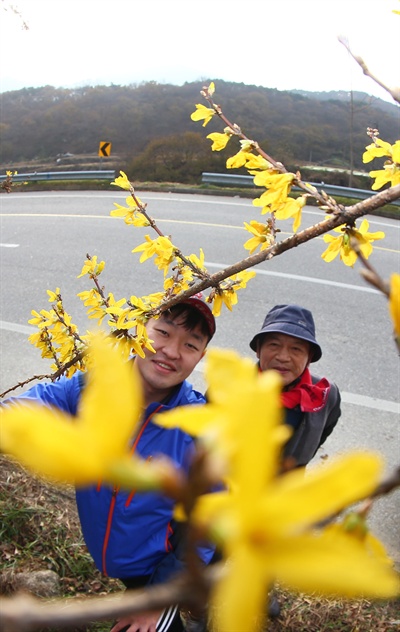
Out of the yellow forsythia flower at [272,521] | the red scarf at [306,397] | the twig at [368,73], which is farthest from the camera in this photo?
the red scarf at [306,397]

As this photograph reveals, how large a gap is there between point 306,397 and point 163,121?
61.6 ft

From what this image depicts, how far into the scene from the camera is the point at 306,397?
227 cm

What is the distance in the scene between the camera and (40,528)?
2.69 m

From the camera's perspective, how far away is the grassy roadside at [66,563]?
2.33m

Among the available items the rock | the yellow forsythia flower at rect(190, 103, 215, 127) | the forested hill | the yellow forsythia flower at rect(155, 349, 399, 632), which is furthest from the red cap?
the forested hill

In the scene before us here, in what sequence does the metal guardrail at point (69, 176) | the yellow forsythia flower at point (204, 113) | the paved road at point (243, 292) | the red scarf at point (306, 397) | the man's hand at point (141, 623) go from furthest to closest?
1. the metal guardrail at point (69, 176)
2. the paved road at point (243, 292)
3. the red scarf at point (306, 397)
4. the man's hand at point (141, 623)
5. the yellow forsythia flower at point (204, 113)

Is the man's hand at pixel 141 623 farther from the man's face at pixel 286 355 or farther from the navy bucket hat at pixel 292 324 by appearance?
the navy bucket hat at pixel 292 324

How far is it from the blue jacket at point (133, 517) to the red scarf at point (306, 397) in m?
0.51

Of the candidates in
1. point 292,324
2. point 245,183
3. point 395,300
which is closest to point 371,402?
point 292,324

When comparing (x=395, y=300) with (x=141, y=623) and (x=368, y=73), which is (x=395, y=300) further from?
(x=141, y=623)

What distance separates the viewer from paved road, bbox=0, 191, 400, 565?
441cm

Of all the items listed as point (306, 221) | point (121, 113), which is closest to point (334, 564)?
point (306, 221)

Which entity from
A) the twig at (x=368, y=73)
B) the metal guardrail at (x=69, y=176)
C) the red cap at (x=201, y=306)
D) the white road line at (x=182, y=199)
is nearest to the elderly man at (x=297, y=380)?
the red cap at (x=201, y=306)

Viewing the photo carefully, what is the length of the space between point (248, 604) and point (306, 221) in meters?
10.2
